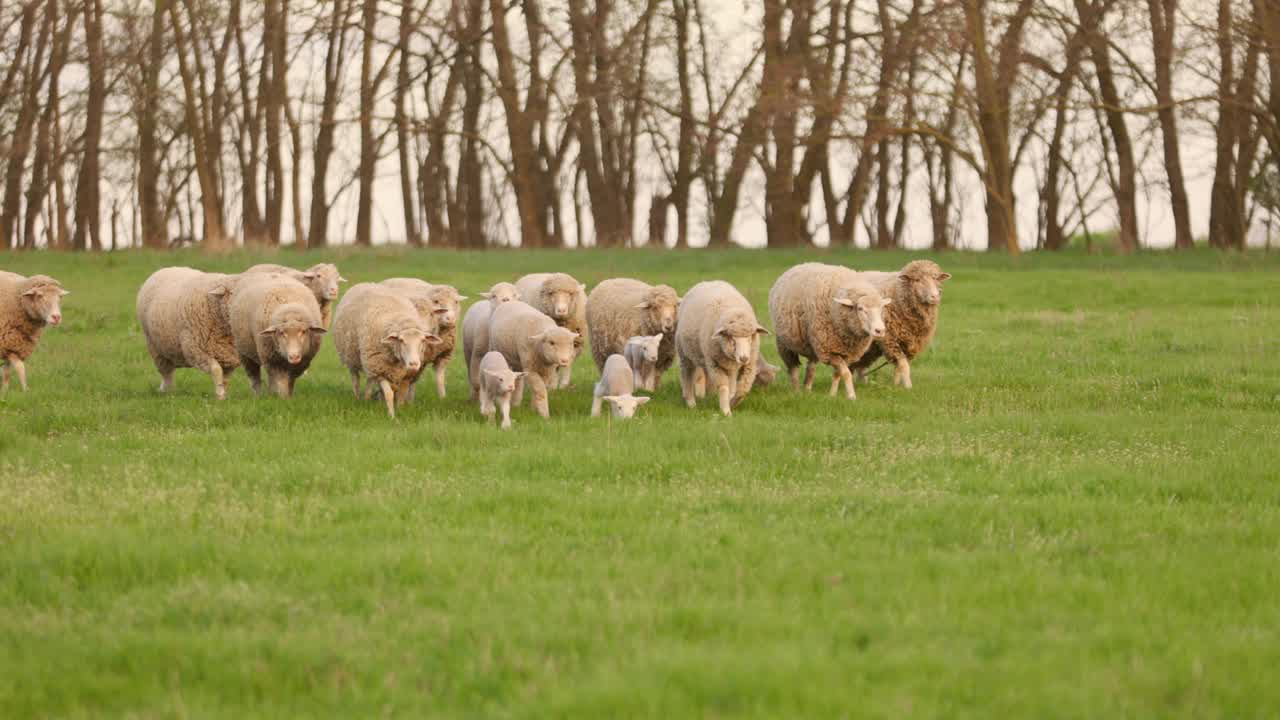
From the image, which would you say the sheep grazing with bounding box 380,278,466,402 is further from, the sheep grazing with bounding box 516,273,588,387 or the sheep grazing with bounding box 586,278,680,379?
the sheep grazing with bounding box 586,278,680,379

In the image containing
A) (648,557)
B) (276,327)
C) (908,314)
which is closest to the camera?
(648,557)

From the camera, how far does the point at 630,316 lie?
534 inches

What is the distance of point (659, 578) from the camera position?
20.3 feet

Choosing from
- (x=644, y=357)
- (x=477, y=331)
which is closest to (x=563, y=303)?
(x=477, y=331)

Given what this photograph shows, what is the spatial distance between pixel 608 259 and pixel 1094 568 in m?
24.7

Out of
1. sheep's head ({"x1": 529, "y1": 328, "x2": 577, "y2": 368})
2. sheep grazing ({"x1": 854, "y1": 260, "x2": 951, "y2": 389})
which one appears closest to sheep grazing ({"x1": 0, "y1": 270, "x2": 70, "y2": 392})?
sheep's head ({"x1": 529, "y1": 328, "x2": 577, "y2": 368})

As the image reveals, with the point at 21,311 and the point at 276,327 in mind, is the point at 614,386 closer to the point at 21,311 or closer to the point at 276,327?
the point at 276,327

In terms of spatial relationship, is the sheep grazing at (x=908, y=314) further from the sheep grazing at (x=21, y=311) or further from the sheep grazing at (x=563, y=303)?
the sheep grazing at (x=21, y=311)

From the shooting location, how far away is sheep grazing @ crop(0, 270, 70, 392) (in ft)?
44.3

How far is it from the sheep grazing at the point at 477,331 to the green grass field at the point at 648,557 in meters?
0.59

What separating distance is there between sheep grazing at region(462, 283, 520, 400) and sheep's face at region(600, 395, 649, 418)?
200 cm

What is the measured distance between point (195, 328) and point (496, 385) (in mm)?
3840

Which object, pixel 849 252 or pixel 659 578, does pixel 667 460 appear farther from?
pixel 849 252

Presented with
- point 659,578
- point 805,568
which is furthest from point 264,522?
point 805,568
